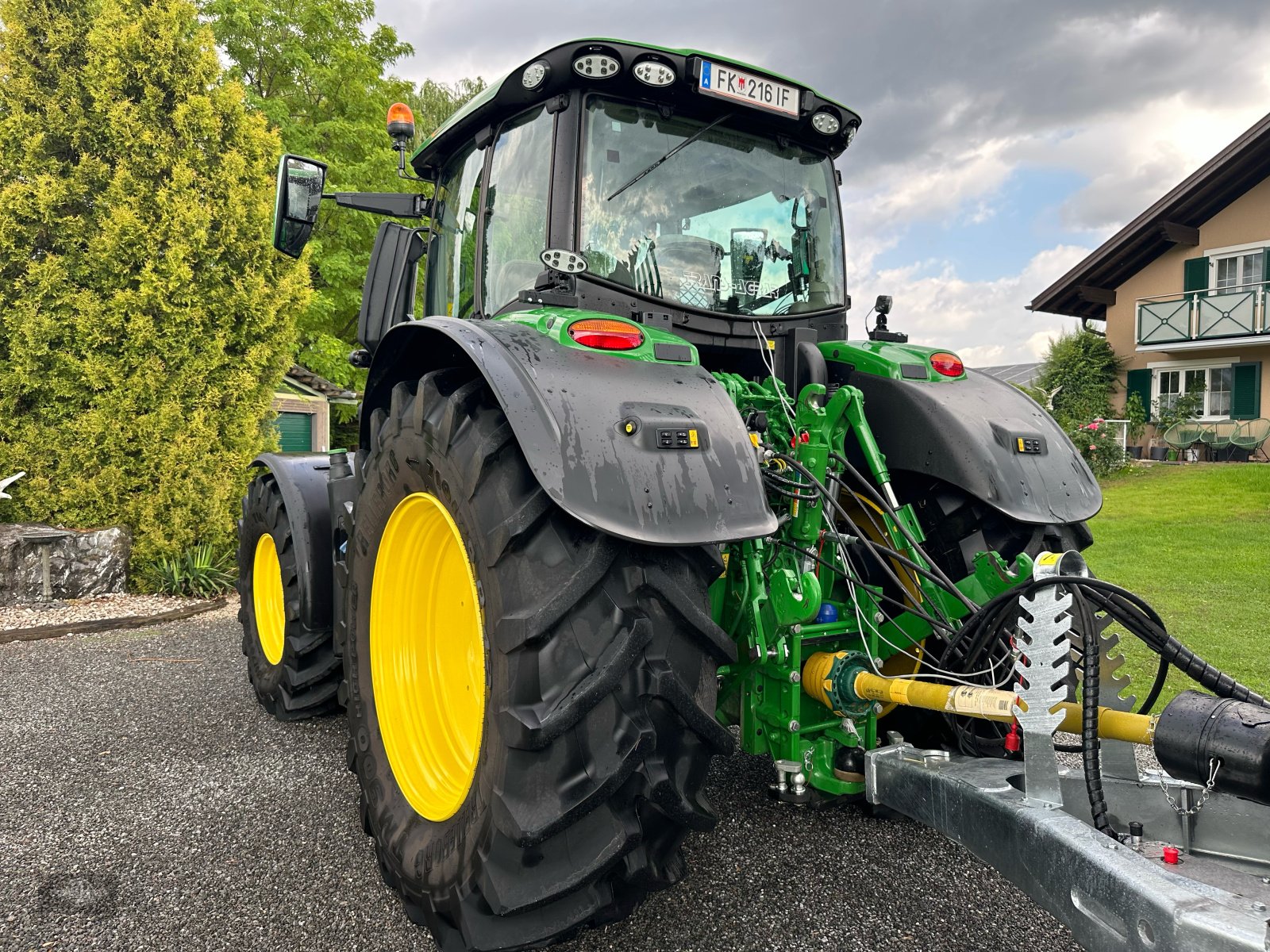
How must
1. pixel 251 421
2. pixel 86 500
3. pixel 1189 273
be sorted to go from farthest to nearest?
1. pixel 1189 273
2. pixel 251 421
3. pixel 86 500

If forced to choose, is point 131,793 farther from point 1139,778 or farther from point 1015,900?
point 1139,778

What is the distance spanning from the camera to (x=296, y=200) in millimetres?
3205

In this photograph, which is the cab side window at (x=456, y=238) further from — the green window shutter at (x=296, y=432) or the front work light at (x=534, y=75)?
the green window shutter at (x=296, y=432)

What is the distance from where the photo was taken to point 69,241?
7109 millimetres

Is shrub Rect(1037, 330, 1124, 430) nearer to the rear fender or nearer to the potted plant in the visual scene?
the potted plant

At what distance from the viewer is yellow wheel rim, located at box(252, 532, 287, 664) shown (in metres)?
4.16

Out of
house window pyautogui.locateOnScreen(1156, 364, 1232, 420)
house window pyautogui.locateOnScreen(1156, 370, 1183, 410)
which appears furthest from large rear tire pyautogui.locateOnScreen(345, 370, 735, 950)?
house window pyautogui.locateOnScreen(1156, 370, 1183, 410)

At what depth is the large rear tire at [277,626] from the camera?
145 inches

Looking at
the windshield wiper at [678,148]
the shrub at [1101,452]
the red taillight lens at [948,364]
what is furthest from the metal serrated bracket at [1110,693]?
A: the shrub at [1101,452]

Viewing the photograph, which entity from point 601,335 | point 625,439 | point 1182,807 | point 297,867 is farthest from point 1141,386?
point 297,867

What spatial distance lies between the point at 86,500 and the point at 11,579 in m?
0.80

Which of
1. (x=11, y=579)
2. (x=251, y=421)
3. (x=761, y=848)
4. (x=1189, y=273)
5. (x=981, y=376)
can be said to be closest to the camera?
(x=761, y=848)

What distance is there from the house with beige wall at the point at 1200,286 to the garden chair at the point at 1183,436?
65.1 inches

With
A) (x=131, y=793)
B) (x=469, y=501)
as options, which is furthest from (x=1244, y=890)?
(x=131, y=793)
